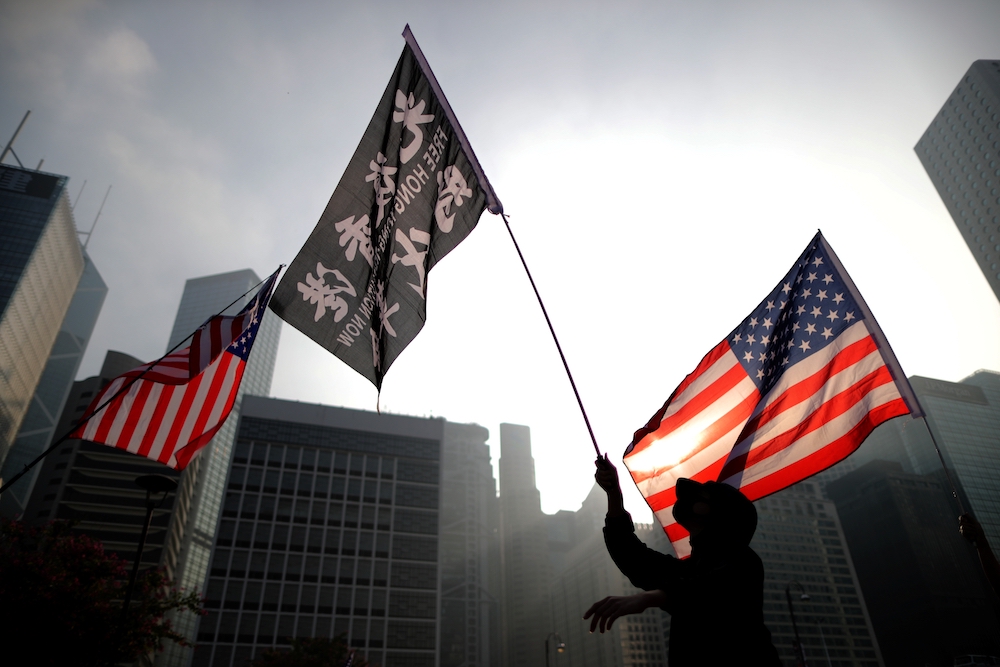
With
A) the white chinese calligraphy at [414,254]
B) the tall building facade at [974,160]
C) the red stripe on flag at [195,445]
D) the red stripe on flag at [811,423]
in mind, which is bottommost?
the red stripe on flag at [811,423]

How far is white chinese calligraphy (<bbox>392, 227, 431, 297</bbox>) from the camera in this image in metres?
6.92

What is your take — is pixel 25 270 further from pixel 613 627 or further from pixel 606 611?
pixel 613 627

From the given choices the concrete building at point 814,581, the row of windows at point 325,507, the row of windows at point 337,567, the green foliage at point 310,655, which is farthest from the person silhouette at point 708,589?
the concrete building at point 814,581

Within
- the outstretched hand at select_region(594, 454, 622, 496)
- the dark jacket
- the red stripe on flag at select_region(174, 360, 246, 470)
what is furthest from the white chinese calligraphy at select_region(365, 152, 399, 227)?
the dark jacket

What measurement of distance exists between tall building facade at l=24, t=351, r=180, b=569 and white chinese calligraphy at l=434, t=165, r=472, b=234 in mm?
97906

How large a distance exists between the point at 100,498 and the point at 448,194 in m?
107

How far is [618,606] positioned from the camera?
271cm

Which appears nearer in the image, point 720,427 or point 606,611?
point 606,611

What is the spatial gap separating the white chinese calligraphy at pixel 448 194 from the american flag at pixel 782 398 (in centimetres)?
351

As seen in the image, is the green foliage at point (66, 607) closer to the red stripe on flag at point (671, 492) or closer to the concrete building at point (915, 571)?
the red stripe on flag at point (671, 492)

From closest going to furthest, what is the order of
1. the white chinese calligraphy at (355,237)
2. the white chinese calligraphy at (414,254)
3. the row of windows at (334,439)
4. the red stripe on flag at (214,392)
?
the white chinese calligraphy at (355,237) < the white chinese calligraphy at (414,254) < the red stripe on flag at (214,392) < the row of windows at (334,439)

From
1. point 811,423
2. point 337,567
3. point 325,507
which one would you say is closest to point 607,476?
point 811,423

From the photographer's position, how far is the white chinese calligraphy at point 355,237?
6766mm

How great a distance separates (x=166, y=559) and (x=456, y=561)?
84950 mm
